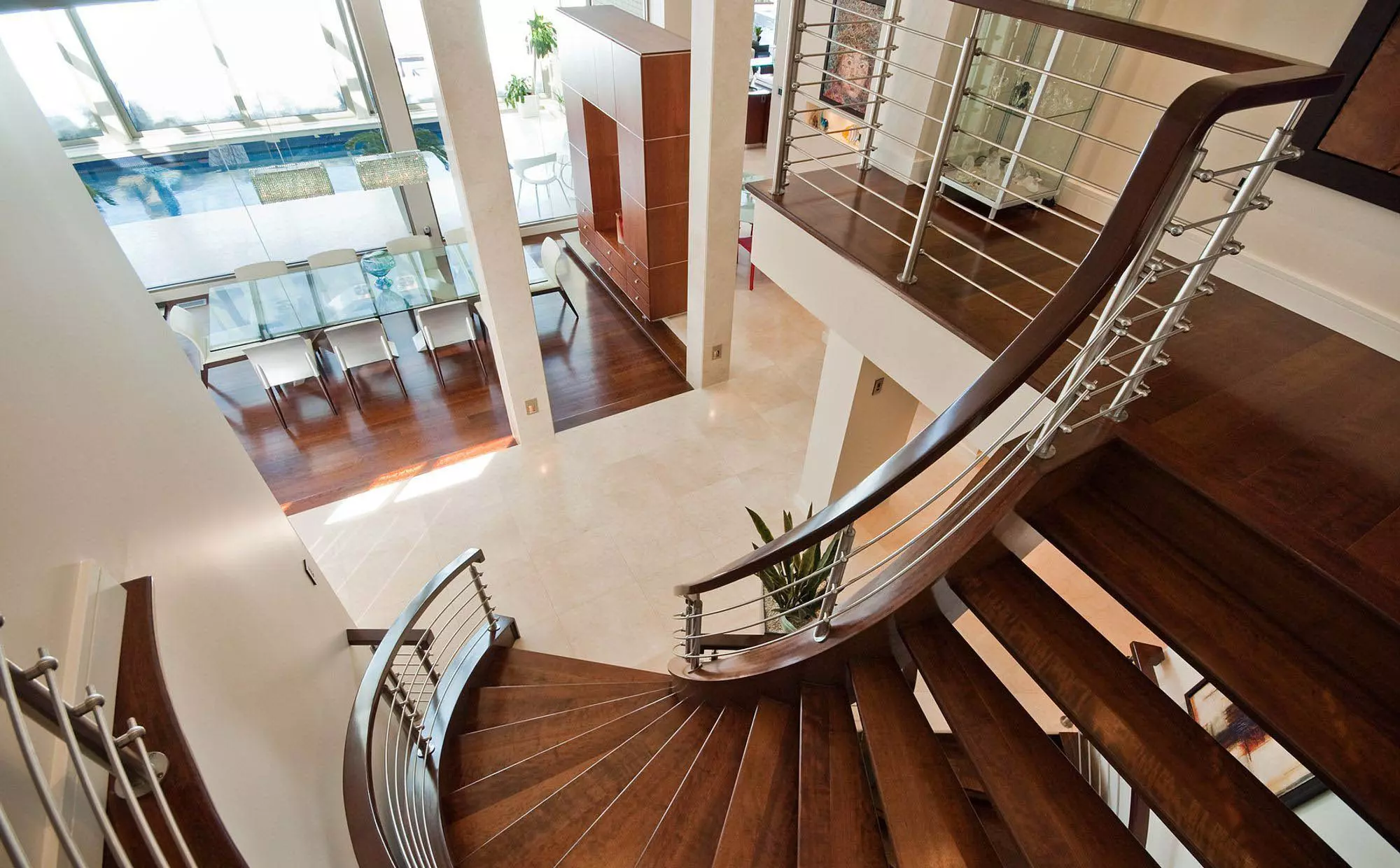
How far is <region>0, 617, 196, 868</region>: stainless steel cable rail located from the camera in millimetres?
611

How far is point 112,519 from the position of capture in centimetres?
160

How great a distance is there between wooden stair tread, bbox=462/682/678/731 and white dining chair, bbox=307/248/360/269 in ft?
15.8

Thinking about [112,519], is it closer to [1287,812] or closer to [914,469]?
[914,469]

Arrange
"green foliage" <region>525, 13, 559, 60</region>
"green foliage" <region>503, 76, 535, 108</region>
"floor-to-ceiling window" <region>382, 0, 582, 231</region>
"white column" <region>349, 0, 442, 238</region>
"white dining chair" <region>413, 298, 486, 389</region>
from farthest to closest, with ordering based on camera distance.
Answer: "green foliage" <region>503, 76, 535, 108</region> → "green foliage" <region>525, 13, 559, 60</region> → "floor-to-ceiling window" <region>382, 0, 582, 231</region> → "white column" <region>349, 0, 442, 238</region> → "white dining chair" <region>413, 298, 486, 389</region>

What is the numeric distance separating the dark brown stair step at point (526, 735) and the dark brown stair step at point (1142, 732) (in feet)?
5.41

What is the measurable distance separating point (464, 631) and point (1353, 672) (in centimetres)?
383

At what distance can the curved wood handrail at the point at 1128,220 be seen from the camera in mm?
1122

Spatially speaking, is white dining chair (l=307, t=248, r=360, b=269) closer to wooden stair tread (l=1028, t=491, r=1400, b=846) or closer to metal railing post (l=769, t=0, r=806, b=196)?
metal railing post (l=769, t=0, r=806, b=196)

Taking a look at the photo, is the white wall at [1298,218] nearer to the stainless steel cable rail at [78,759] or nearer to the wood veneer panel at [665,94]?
the stainless steel cable rail at [78,759]

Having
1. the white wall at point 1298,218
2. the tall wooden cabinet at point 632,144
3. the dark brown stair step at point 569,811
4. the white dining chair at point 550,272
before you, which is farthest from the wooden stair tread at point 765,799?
the white dining chair at point 550,272

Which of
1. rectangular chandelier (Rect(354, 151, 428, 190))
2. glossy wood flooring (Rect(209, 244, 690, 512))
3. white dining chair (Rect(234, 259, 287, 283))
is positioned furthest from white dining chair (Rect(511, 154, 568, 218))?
white dining chair (Rect(234, 259, 287, 283))

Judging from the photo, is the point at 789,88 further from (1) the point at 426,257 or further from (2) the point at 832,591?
(1) the point at 426,257

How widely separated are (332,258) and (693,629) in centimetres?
575

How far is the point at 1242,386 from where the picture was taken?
196 cm
